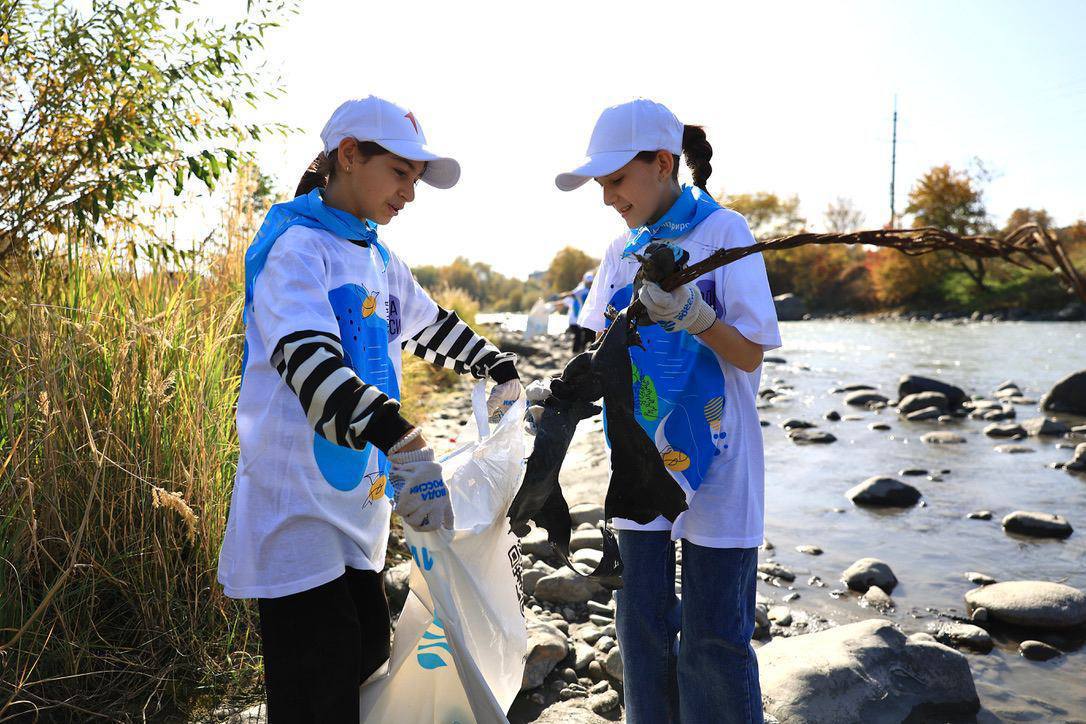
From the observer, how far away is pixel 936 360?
54.5ft

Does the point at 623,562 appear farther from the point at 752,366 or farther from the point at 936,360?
the point at 936,360

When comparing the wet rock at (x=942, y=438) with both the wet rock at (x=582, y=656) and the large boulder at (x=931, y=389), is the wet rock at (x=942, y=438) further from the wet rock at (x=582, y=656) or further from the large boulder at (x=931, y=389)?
the wet rock at (x=582, y=656)

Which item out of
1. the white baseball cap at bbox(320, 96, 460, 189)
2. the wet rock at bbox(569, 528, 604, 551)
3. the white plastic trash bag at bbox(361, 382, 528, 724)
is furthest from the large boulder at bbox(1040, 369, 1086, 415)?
the white baseball cap at bbox(320, 96, 460, 189)

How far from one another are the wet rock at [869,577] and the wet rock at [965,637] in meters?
0.54

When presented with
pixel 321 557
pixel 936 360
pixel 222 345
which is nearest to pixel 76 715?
pixel 321 557

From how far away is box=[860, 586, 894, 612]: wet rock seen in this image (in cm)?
413

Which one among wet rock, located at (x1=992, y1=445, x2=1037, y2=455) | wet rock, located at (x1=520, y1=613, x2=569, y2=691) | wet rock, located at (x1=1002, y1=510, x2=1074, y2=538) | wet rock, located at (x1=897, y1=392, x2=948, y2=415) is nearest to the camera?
wet rock, located at (x1=520, y1=613, x2=569, y2=691)

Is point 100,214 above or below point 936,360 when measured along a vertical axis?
above

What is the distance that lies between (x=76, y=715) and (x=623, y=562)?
1.67 m

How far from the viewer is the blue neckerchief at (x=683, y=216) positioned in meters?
2.01

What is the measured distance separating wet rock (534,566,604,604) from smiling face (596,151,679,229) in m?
2.20

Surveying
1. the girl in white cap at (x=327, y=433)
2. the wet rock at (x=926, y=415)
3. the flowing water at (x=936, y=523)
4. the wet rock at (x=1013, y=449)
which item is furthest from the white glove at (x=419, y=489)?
the wet rock at (x=926, y=415)

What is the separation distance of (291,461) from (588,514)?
349 centimetres

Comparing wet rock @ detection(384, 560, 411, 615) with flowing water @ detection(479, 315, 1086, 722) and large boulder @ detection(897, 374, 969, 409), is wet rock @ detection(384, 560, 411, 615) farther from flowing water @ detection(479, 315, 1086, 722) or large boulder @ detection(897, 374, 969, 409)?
large boulder @ detection(897, 374, 969, 409)
